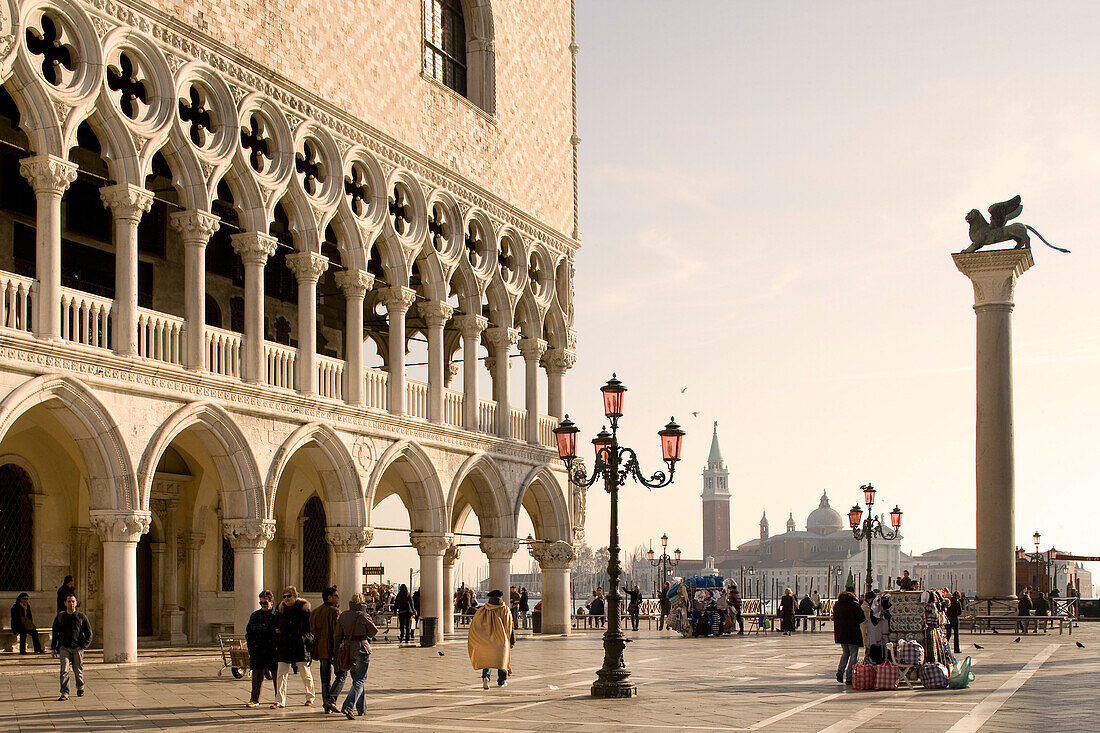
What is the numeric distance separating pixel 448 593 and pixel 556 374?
5.61 metres

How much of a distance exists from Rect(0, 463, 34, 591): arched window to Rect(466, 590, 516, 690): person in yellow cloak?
8281mm

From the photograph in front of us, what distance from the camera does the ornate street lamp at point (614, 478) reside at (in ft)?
51.7

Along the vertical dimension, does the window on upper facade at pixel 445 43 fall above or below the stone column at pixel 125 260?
above

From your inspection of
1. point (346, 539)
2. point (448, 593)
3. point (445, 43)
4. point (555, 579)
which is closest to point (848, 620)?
point (346, 539)

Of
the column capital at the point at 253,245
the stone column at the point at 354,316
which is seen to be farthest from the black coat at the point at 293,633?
the stone column at the point at 354,316

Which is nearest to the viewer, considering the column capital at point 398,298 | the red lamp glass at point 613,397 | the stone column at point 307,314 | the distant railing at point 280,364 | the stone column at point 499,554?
the red lamp glass at point 613,397

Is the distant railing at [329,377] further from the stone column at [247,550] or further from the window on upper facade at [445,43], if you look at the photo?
the window on upper facade at [445,43]

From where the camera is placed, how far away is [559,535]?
30.5 metres

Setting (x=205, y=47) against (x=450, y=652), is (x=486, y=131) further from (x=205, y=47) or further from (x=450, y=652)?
(x=450, y=652)

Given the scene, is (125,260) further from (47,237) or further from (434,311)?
(434,311)

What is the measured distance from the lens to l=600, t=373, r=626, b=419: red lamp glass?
1667 cm

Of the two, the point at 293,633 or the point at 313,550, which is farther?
the point at 313,550

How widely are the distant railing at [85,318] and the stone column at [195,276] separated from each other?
1.25 m

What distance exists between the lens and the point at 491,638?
16719mm
